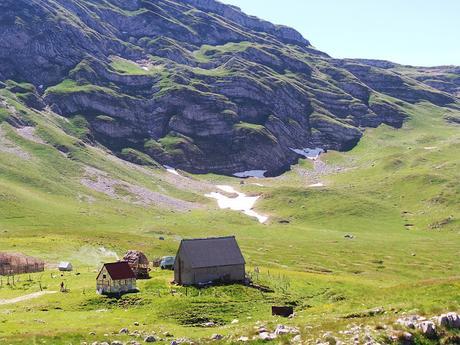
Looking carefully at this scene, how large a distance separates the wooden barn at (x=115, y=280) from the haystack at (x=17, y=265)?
125 ft

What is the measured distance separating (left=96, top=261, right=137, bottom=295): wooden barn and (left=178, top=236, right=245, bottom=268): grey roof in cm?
917

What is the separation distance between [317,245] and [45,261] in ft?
327

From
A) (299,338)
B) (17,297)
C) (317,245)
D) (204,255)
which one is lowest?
(317,245)

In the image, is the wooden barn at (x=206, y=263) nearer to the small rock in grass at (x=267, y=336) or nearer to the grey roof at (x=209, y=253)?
the grey roof at (x=209, y=253)

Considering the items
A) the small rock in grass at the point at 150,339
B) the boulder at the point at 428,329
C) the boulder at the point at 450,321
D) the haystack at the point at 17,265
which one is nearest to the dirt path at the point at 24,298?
the haystack at the point at 17,265

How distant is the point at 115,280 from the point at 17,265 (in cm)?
4380

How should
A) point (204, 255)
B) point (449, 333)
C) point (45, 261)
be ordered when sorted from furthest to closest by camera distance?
point (45, 261) < point (204, 255) < point (449, 333)

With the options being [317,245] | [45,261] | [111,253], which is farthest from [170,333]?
[317,245]

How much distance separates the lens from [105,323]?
54594 mm

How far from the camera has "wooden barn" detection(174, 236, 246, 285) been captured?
8006 cm

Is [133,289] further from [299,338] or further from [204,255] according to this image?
[299,338]

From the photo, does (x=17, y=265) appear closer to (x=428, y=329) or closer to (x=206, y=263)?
(x=206, y=263)

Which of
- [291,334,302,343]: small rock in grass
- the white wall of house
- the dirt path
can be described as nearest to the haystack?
the dirt path

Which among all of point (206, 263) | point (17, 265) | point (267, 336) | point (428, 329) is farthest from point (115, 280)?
point (428, 329)
